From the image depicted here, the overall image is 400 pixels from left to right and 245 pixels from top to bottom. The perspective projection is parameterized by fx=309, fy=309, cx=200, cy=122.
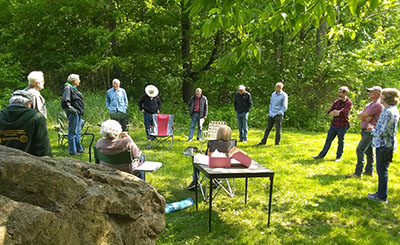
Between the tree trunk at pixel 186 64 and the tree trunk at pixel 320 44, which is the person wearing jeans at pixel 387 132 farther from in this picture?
the tree trunk at pixel 186 64

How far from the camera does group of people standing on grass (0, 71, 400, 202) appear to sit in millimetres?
3445

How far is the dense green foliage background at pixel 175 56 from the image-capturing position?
1512cm

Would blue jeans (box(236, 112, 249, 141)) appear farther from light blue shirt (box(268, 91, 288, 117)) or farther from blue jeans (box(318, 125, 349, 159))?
blue jeans (box(318, 125, 349, 159))

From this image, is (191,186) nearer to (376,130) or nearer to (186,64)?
(376,130)

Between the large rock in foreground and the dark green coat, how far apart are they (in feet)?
3.50

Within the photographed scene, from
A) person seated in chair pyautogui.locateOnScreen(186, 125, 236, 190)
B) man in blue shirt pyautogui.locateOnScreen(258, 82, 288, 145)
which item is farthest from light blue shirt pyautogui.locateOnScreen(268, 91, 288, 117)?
person seated in chair pyautogui.locateOnScreen(186, 125, 236, 190)

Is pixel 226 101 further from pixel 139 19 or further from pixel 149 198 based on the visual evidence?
pixel 149 198

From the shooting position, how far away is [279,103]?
9.37 m

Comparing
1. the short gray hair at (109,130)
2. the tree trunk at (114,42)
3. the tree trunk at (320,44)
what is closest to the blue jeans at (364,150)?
the short gray hair at (109,130)

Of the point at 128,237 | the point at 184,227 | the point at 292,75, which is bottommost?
the point at 184,227

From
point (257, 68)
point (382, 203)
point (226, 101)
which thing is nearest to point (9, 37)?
point (226, 101)

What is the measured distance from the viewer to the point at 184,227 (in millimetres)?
4109

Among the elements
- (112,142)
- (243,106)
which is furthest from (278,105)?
(112,142)

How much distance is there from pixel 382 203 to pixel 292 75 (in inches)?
533
